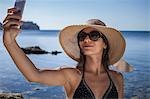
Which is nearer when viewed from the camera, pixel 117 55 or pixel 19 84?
pixel 117 55

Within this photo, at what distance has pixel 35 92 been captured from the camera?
2.84 meters

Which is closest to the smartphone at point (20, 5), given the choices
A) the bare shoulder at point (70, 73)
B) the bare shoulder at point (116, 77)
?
the bare shoulder at point (70, 73)

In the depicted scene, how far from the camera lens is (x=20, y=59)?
167 cm

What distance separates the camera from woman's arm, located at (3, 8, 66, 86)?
1.50 m

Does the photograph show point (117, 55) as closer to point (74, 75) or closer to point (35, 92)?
point (74, 75)

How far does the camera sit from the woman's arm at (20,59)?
4.91ft

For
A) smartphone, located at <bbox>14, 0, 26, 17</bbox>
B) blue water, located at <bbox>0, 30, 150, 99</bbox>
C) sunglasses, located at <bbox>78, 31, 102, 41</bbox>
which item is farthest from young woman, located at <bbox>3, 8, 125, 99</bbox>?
blue water, located at <bbox>0, 30, 150, 99</bbox>

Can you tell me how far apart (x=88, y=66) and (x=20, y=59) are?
Result: 0.51 meters

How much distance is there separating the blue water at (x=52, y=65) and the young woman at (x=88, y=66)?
0.46 meters

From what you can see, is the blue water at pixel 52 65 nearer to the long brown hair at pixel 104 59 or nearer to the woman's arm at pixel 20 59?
the long brown hair at pixel 104 59

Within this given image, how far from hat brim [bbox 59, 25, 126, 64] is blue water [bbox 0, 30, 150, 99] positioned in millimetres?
412

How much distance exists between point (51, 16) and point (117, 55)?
34.5 inches

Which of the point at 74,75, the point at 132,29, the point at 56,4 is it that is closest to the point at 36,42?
the point at 56,4

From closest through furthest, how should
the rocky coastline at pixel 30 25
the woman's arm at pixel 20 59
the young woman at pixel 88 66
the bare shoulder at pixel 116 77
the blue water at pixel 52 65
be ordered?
1. the woman's arm at pixel 20 59
2. the young woman at pixel 88 66
3. the bare shoulder at pixel 116 77
4. the rocky coastline at pixel 30 25
5. the blue water at pixel 52 65
